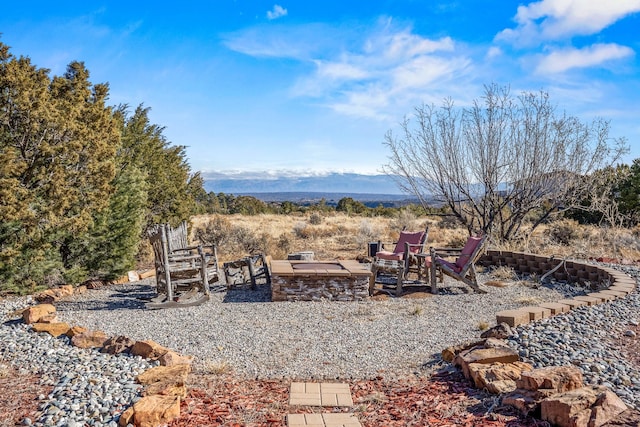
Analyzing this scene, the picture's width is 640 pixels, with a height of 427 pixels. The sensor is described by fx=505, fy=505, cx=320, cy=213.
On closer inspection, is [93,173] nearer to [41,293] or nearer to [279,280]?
[41,293]

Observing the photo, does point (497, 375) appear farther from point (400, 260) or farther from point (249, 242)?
point (249, 242)

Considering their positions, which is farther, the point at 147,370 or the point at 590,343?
the point at 590,343

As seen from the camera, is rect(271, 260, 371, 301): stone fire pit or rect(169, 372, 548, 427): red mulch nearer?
rect(169, 372, 548, 427): red mulch

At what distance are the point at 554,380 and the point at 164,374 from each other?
9.78ft

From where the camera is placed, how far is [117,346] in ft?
16.0

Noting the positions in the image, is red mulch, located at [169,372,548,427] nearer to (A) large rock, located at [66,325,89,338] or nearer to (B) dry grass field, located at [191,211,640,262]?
(A) large rock, located at [66,325,89,338]

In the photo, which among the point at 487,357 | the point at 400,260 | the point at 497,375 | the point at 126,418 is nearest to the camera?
the point at 126,418

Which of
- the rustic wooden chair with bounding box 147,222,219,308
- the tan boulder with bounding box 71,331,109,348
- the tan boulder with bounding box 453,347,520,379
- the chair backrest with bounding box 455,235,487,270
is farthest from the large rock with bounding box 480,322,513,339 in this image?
the rustic wooden chair with bounding box 147,222,219,308

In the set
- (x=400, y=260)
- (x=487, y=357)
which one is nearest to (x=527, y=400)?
(x=487, y=357)

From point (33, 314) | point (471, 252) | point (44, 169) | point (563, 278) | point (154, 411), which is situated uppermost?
point (44, 169)

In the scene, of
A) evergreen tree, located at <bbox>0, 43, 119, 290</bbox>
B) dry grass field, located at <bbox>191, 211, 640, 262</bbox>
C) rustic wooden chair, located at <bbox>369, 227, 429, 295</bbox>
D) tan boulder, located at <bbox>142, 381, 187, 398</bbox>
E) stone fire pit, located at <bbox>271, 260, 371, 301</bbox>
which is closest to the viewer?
tan boulder, located at <bbox>142, 381, 187, 398</bbox>

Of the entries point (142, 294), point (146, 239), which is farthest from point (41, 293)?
point (146, 239)

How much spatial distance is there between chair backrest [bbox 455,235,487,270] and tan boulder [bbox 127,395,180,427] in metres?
5.58

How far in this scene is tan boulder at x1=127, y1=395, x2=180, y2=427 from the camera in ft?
10.8
